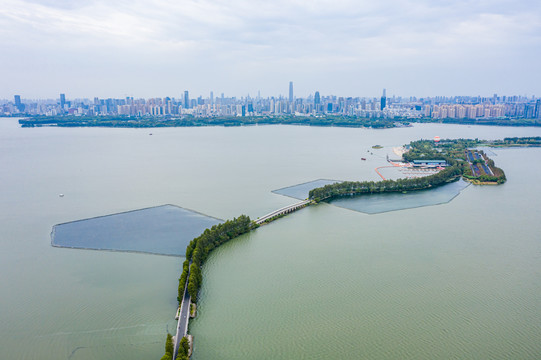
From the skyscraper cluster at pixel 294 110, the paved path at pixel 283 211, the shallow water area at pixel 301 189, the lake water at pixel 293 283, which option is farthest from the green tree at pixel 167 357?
the skyscraper cluster at pixel 294 110

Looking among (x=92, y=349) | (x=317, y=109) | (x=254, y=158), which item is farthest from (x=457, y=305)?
(x=317, y=109)

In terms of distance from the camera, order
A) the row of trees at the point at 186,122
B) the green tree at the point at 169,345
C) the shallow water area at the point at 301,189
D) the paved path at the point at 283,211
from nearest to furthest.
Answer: the green tree at the point at 169,345 → the paved path at the point at 283,211 → the shallow water area at the point at 301,189 → the row of trees at the point at 186,122

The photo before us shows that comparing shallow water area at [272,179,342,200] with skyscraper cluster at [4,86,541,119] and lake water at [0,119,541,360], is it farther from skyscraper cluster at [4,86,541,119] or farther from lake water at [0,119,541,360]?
skyscraper cluster at [4,86,541,119]

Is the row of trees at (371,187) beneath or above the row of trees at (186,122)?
beneath

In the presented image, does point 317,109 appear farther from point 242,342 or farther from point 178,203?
point 242,342

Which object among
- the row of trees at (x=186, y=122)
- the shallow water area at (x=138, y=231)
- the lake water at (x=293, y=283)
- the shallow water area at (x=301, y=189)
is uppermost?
the row of trees at (x=186, y=122)

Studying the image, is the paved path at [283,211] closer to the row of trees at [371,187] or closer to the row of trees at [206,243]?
the row of trees at [206,243]

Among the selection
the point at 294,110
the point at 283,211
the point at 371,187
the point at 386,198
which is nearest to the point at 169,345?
the point at 283,211
